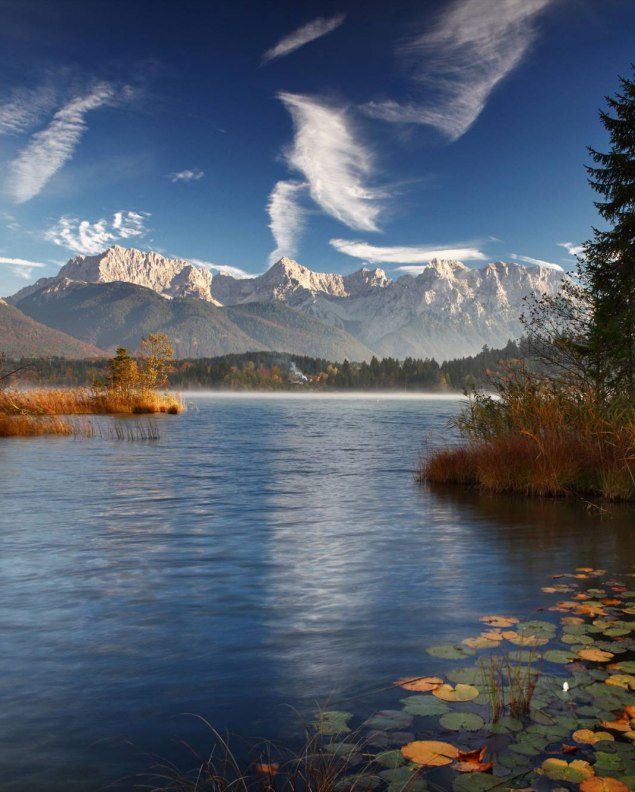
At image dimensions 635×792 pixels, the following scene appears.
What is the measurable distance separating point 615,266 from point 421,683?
2716cm

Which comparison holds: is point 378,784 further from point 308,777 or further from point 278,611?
point 278,611

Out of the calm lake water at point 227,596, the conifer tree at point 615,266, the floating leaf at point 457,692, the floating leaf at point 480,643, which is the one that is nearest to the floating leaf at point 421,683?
the floating leaf at point 457,692

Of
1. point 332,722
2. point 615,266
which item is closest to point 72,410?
point 615,266

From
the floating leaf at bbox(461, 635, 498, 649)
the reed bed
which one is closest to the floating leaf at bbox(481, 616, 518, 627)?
the floating leaf at bbox(461, 635, 498, 649)

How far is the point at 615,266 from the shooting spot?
95.9 feet

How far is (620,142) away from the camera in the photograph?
30.7 metres

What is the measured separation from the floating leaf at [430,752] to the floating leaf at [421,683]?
1.17 metres

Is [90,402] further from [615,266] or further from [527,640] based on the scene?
[527,640]

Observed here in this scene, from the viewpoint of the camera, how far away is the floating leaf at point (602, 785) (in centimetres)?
441

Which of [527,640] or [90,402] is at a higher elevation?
[90,402]

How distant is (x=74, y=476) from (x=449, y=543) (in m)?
15.5

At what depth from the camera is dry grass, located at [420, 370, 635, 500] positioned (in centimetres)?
1785

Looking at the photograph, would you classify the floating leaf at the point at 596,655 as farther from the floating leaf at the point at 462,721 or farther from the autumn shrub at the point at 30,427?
the autumn shrub at the point at 30,427

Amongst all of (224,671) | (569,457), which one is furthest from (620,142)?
(224,671)
